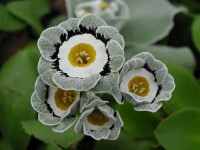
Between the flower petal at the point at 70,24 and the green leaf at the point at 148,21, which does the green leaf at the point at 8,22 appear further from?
the flower petal at the point at 70,24

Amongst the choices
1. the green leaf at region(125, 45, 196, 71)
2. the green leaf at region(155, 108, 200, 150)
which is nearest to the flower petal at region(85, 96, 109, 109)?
the green leaf at region(155, 108, 200, 150)

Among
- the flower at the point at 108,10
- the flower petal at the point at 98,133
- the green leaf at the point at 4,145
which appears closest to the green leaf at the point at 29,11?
the flower at the point at 108,10

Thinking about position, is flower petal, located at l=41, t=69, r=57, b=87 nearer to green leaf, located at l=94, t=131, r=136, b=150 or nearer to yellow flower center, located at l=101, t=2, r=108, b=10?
green leaf, located at l=94, t=131, r=136, b=150

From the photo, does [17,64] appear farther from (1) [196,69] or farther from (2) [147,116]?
(1) [196,69]

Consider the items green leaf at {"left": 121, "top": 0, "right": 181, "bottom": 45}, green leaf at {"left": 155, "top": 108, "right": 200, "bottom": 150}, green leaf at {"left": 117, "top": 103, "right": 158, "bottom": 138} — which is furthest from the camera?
green leaf at {"left": 121, "top": 0, "right": 181, "bottom": 45}

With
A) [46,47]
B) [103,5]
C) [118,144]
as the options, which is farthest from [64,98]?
[103,5]

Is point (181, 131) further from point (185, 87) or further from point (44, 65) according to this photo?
point (44, 65)

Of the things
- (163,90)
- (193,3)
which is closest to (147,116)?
(163,90)
